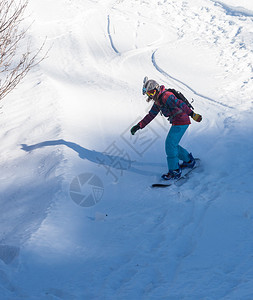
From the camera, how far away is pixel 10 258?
384 cm

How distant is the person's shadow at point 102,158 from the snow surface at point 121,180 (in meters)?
0.04

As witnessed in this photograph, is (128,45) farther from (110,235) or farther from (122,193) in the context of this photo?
(110,235)

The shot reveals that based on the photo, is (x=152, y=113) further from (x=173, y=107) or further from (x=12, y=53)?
(x=12, y=53)

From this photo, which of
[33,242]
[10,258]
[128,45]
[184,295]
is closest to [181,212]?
[184,295]

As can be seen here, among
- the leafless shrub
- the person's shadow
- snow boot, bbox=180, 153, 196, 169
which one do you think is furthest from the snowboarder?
the leafless shrub

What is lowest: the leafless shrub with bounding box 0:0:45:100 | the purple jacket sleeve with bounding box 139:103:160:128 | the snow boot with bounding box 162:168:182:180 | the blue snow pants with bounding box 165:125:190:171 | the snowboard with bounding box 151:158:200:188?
the snowboard with bounding box 151:158:200:188

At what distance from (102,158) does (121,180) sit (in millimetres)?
825

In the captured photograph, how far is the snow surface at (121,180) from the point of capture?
357 cm

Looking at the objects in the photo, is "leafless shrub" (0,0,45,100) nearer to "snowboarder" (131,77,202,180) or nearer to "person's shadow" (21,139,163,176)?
"person's shadow" (21,139,163,176)

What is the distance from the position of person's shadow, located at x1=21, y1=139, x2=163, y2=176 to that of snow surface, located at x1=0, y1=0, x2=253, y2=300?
35 millimetres

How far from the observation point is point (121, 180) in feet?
18.8

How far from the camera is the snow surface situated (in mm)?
3574

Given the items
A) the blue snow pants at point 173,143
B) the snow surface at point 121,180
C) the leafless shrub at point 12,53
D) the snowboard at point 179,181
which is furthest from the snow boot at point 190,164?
the leafless shrub at point 12,53

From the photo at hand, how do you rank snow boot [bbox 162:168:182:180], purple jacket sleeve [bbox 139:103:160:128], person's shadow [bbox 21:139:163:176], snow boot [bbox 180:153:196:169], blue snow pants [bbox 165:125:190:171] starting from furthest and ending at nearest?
person's shadow [bbox 21:139:163:176] → snow boot [bbox 180:153:196:169] → snow boot [bbox 162:168:182:180] → purple jacket sleeve [bbox 139:103:160:128] → blue snow pants [bbox 165:125:190:171]
